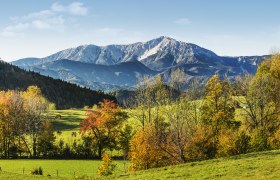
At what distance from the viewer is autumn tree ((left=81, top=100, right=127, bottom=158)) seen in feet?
346

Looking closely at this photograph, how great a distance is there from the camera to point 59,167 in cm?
8462

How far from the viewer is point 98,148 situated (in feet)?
349

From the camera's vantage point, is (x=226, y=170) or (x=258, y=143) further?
(x=258, y=143)

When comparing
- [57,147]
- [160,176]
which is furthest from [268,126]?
[57,147]

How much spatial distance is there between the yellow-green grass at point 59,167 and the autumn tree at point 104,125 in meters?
12.4

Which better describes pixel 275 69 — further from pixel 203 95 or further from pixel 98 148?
pixel 98 148

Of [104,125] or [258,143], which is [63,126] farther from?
[258,143]

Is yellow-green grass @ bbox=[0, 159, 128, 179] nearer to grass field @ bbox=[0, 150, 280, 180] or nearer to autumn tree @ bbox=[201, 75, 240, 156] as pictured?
autumn tree @ bbox=[201, 75, 240, 156]

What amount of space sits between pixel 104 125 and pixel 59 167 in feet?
80.7

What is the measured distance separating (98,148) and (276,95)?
5089 centimetres

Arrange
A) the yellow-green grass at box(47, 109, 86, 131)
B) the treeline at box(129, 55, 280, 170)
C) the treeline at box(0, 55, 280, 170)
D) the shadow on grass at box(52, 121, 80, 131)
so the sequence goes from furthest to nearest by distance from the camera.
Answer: the yellow-green grass at box(47, 109, 86, 131)
the shadow on grass at box(52, 121, 80, 131)
the treeline at box(0, 55, 280, 170)
the treeline at box(129, 55, 280, 170)

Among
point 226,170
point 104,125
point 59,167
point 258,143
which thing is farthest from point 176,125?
point 104,125

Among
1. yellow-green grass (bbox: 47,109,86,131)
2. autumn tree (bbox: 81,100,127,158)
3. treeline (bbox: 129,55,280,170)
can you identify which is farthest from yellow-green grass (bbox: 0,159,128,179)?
yellow-green grass (bbox: 47,109,86,131)

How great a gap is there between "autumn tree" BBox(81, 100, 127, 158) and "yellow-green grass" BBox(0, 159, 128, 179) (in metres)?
12.4
